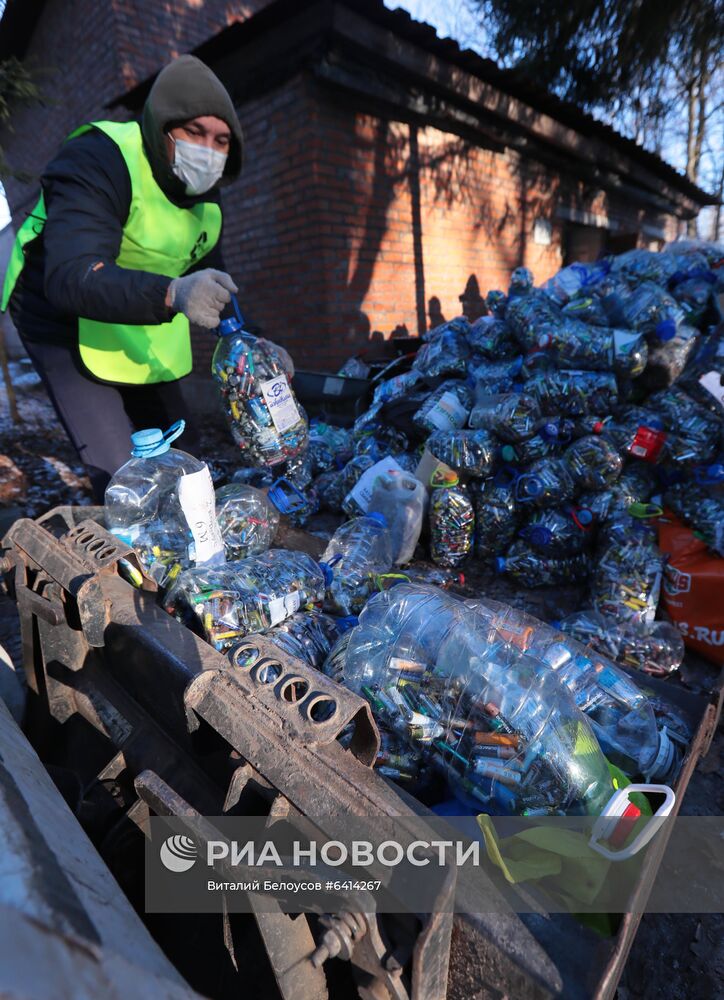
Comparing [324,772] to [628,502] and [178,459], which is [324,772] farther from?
[628,502]

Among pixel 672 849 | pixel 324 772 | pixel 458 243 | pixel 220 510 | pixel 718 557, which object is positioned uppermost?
pixel 458 243

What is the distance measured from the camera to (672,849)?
1672 mm

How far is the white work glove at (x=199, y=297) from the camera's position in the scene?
161 cm

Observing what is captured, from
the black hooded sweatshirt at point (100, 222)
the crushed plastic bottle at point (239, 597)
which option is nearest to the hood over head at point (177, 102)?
the black hooded sweatshirt at point (100, 222)

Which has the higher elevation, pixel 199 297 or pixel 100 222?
pixel 100 222

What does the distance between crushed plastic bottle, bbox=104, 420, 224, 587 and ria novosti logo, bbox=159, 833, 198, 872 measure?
0.79m

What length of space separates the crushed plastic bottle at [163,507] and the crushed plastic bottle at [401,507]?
1.06 meters

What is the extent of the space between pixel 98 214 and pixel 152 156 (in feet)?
1.31

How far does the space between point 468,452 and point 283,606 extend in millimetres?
1662

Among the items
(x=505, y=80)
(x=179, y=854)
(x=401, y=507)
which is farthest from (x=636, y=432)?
(x=505, y=80)

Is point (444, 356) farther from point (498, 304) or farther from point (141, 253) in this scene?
point (141, 253)

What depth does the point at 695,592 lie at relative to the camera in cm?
235

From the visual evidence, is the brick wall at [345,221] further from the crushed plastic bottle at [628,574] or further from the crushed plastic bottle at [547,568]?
the crushed plastic bottle at [628,574]

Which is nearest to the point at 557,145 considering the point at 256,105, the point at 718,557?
the point at 256,105
